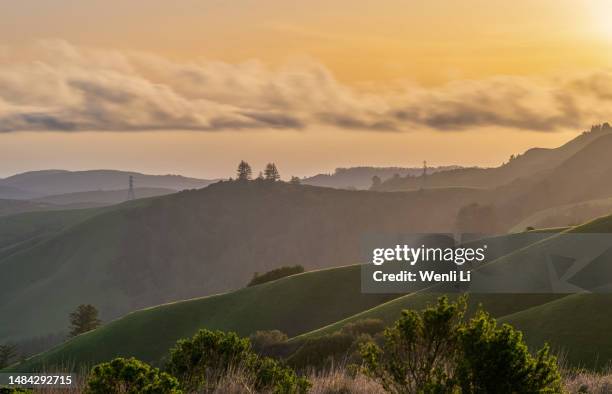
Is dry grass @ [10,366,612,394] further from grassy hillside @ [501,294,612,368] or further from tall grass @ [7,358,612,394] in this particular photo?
grassy hillside @ [501,294,612,368]

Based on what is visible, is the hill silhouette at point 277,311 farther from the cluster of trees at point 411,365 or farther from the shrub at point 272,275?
the cluster of trees at point 411,365

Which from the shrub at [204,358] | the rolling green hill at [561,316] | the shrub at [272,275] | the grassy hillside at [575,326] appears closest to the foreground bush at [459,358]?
the shrub at [204,358]

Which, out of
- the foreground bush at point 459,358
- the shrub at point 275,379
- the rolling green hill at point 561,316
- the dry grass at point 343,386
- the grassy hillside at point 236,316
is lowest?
the grassy hillside at point 236,316

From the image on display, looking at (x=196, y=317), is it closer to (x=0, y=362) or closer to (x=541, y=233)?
(x=0, y=362)

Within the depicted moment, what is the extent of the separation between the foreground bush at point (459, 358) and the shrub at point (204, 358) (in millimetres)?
3446

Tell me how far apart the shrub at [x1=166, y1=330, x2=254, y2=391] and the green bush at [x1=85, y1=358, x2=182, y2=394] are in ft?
11.8

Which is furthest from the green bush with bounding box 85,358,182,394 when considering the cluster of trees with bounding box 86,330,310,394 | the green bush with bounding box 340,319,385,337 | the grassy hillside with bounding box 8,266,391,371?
the grassy hillside with bounding box 8,266,391,371

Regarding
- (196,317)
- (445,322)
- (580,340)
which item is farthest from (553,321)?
(196,317)

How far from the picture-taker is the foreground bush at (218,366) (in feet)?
47.8

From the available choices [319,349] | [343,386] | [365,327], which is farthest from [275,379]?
[365,327]

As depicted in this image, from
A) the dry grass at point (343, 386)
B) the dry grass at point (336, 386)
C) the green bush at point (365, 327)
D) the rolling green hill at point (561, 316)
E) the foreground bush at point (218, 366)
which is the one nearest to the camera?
the dry grass at point (336, 386)

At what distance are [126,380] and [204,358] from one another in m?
4.18

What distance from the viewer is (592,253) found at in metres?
67.3

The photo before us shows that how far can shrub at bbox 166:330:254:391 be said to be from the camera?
14617 millimetres
